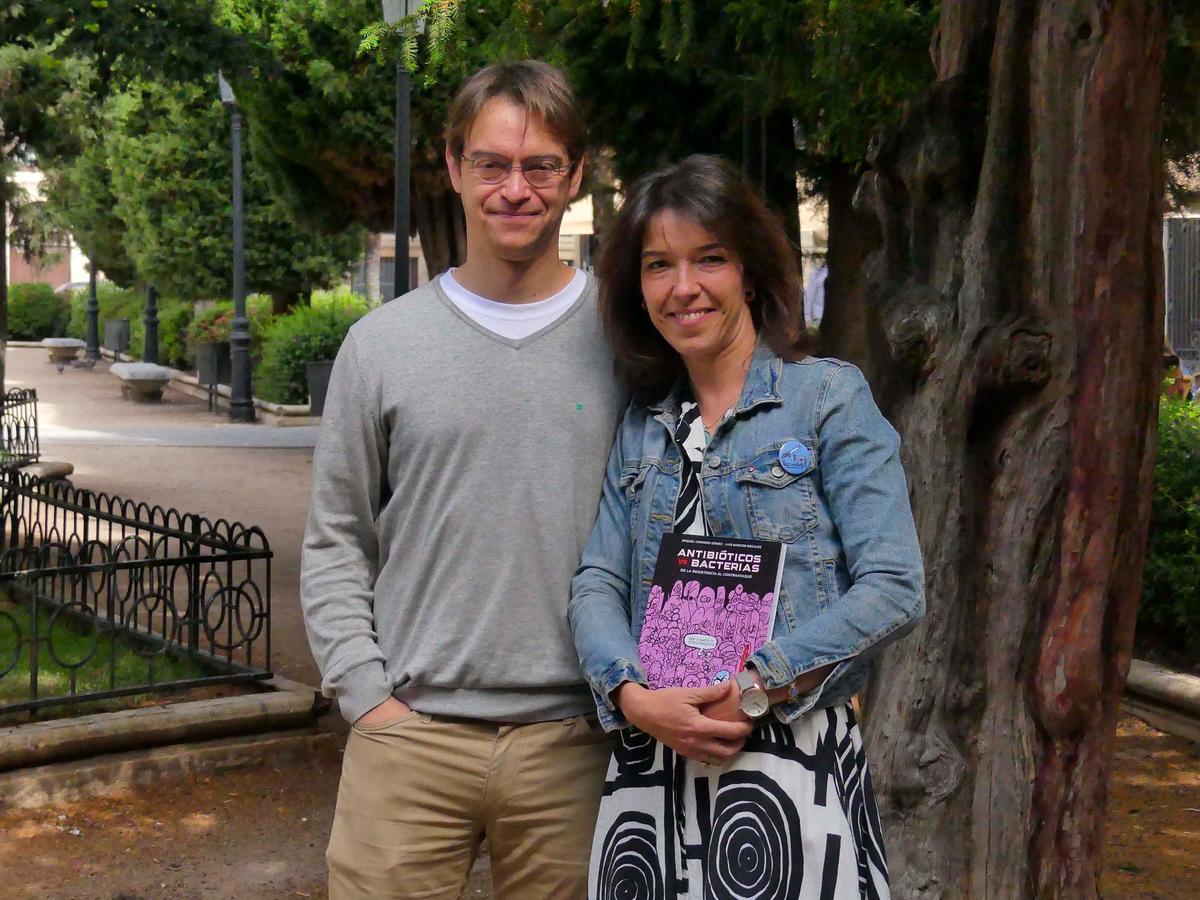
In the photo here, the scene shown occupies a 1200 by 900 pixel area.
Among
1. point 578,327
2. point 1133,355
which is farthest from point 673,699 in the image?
point 1133,355

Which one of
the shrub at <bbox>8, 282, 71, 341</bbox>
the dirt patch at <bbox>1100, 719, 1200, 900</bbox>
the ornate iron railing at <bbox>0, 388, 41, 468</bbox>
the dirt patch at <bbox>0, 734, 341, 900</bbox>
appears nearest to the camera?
the dirt patch at <bbox>0, 734, 341, 900</bbox>

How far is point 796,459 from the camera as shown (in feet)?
7.57

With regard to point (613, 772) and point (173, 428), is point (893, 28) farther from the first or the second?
point (173, 428)

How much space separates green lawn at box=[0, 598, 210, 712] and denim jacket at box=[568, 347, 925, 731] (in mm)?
4733

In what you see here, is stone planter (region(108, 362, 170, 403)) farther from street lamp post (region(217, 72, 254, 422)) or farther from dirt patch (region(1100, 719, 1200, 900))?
dirt patch (region(1100, 719, 1200, 900))

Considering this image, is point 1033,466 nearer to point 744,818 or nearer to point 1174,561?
point 744,818

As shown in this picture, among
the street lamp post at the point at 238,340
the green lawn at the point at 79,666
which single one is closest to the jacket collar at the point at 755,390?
the green lawn at the point at 79,666

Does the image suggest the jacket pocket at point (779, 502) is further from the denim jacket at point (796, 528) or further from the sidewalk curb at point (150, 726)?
the sidewalk curb at point (150, 726)

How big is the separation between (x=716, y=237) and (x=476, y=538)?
631 millimetres

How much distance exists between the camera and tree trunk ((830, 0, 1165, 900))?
12.3 ft

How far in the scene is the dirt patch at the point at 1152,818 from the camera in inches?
211

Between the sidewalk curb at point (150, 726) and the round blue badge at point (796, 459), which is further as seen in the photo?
the sidewalk curb at point (150, 726)

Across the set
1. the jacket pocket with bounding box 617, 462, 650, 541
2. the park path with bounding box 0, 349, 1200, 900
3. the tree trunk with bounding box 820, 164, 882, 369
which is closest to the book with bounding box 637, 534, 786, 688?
the jacket pocket with bounding box 617, 462, 650, 541

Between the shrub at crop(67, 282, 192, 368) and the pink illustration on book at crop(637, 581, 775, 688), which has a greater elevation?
the pink illustration on book at crop(637, 581, 775, 688)
